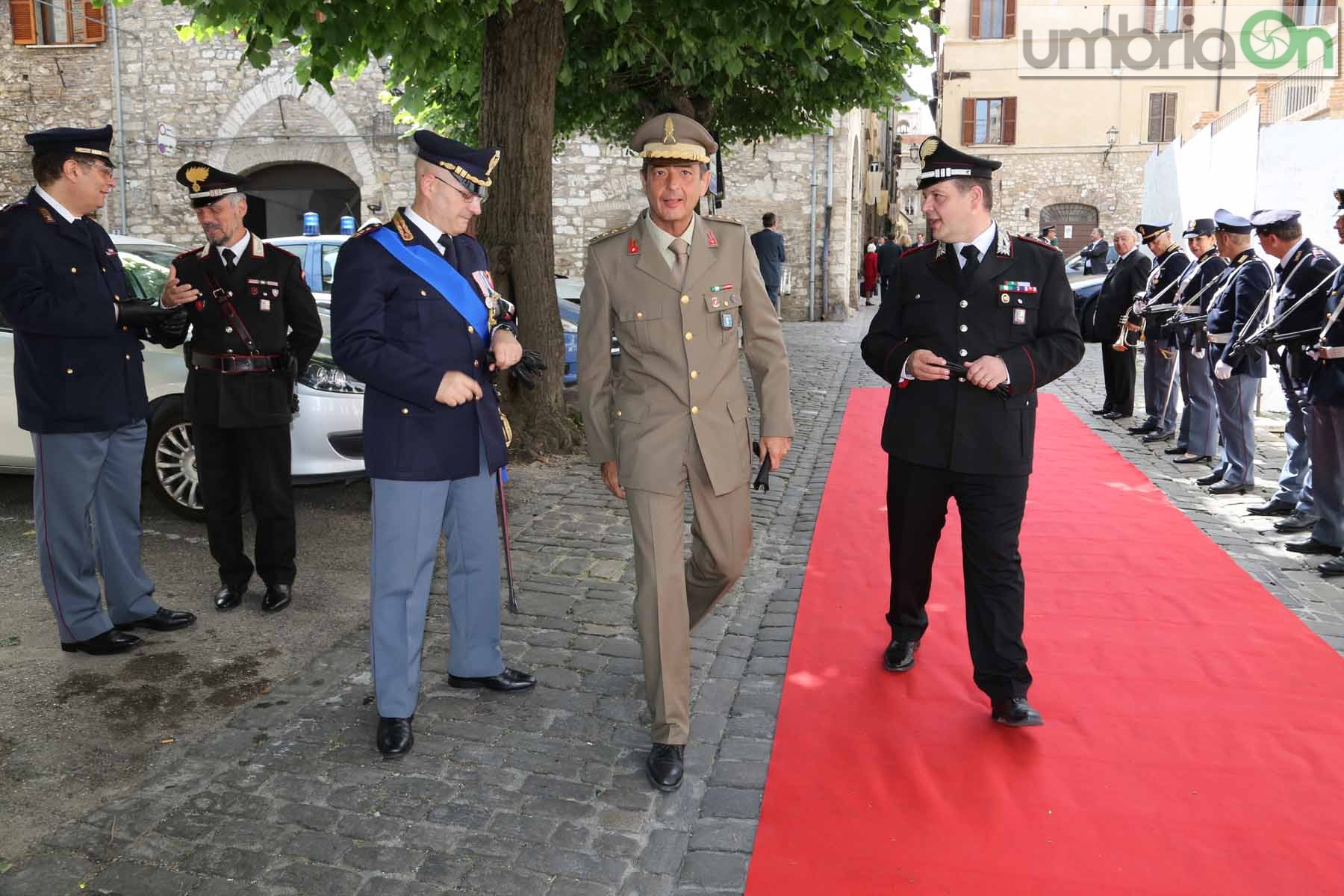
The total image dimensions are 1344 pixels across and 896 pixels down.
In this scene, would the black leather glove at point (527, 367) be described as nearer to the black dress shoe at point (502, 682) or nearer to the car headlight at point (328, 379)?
the black dress shoe at point (502, 682)

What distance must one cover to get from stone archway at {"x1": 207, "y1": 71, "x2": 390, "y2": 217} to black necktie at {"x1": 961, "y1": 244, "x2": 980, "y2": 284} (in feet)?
66.2

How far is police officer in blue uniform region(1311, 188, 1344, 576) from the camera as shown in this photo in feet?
20.5

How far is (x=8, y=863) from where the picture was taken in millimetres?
3242

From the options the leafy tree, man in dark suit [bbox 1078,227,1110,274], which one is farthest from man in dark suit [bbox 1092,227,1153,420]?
man in dark suit [bbox 1078,227,1110,274]

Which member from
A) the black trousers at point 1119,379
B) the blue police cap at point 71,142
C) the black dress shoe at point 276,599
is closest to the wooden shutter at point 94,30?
the black trousers at point 1119,379

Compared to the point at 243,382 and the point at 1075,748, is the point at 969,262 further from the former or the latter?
the point at 243,382

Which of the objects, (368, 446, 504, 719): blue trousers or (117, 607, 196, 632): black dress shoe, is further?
(117, 607, 196, 632): black dress shoe

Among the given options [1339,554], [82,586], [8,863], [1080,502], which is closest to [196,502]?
[82,586]

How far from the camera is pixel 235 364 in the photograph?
532 cm

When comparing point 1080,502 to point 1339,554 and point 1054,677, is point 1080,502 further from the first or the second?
point 1054,677

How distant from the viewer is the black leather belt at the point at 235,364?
5.31m

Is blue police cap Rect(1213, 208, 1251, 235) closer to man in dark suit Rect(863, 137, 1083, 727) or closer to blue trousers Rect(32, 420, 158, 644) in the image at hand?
man in dark suit Rect(863, 137, 1083, 727)

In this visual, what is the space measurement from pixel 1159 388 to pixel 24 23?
2196cm

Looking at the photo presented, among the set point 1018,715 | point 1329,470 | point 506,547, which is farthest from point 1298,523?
point 506,547
